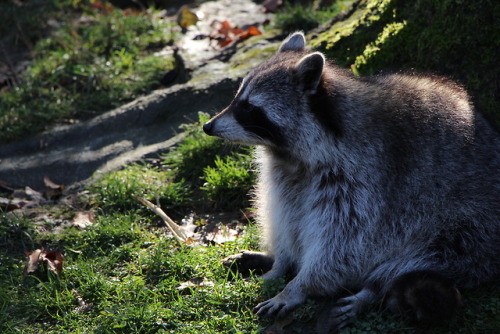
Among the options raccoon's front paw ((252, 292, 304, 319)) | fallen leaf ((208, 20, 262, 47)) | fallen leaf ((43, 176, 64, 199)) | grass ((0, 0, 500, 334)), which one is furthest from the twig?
fallen leaf ((208, 20, 262, 47))

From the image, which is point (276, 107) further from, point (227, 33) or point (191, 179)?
point (227, 33)

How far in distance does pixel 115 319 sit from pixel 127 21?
478cm

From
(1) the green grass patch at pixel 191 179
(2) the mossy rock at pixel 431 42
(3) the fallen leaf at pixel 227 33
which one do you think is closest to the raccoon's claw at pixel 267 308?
(1) the green grass patch at pixel 191 179

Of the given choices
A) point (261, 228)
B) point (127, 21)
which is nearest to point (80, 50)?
point (127, 21)

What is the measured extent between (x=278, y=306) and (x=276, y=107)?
3.68 feet

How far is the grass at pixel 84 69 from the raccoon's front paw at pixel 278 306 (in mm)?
3565

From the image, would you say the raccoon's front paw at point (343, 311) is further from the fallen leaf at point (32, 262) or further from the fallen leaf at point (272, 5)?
the fallen leaf at point (272, 5)

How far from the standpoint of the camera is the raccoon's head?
3.32 metres

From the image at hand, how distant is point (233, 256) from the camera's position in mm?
3787

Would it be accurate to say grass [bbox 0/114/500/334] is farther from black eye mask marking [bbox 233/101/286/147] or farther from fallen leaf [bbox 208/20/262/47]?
fallen leaf [bbox 208/20/262/47]

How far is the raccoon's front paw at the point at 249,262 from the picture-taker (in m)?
3.75

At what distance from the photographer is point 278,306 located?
3.23m

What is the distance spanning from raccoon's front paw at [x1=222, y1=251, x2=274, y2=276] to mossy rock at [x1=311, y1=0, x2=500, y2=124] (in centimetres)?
154

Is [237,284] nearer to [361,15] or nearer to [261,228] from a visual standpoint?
[261,228]
